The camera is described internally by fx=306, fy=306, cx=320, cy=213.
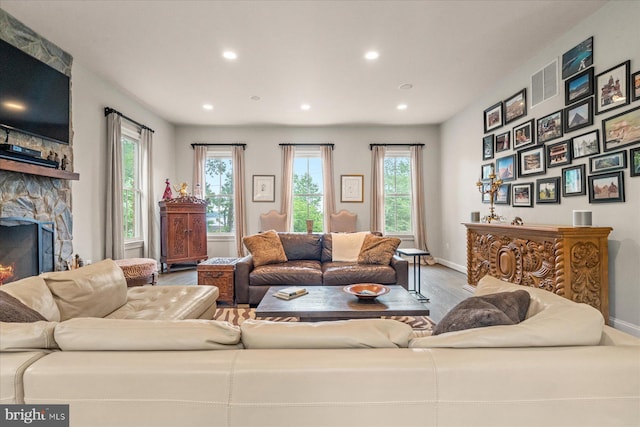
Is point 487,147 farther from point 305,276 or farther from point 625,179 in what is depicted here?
point 305,276

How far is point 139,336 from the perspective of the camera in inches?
37.9

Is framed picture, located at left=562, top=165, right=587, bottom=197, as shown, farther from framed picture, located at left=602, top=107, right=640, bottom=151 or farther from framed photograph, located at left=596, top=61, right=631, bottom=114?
framed photograph, located at left=596, top=61, right=631, bottom=114

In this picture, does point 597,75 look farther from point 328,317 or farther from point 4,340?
point 4,340

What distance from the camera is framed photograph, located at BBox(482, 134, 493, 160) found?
4.64 m

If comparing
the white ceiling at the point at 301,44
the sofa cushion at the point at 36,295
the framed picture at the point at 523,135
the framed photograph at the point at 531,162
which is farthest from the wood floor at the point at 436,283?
the sofa cushion at the point at 36,295

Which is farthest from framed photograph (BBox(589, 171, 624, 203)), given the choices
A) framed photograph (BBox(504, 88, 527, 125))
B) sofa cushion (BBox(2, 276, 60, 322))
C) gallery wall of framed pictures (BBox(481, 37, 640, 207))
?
sofa cushion (BBox(2, 276, 60, 322))

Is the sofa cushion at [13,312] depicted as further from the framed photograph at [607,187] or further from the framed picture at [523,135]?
the framed picture at [523,135]

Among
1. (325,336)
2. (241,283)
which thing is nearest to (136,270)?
(241,283)

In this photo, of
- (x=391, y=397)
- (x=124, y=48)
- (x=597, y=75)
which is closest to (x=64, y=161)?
(x=124, y=48)

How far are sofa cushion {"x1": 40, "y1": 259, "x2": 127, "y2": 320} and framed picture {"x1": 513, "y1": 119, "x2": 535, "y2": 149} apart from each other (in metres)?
4.60

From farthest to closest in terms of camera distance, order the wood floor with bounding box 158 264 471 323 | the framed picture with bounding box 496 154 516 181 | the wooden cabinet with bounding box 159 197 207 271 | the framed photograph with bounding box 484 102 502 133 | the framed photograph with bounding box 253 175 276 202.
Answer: the framed photograph with bounding box 253 175 276 202
the wooden cabinet with bounding box 159 197 207 271
the framed photograph with bounding box 484 102 502 133
the framed picture with bounding box 496 154 516 181
the wood floor with bounding box 158 264 471 323

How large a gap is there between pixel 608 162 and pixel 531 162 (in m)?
→ 1.03

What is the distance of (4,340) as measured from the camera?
0.93 meters

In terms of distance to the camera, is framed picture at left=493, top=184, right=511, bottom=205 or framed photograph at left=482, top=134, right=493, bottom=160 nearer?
framed picture at left=493, top=184, right=511, bottom=205
